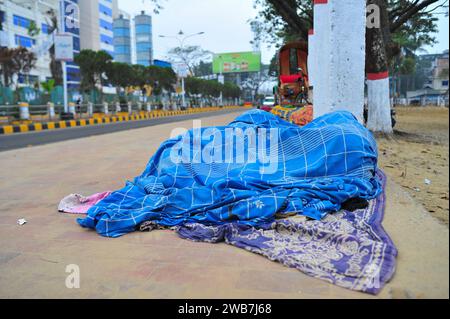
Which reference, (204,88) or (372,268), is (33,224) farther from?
(204,88)

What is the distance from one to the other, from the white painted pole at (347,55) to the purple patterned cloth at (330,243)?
194 cm

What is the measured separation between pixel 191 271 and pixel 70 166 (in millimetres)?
4737

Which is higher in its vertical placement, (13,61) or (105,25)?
(105,25)

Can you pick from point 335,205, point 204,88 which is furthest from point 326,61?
point 204,88

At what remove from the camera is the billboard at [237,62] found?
5244 cm

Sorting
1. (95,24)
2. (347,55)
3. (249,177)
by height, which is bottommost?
(249,177)

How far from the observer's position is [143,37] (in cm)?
8019

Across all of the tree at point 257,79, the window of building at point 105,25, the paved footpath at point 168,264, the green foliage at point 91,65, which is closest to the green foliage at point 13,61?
the green foliage at point 91,65

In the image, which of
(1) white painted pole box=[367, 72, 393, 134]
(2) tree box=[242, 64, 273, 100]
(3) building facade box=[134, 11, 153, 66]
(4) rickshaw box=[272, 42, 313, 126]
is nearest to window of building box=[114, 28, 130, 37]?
(3) building facade box=[134, 11, 153, 66]

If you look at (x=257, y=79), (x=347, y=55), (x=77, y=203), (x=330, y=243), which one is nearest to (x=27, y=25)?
(x=257, y=79)

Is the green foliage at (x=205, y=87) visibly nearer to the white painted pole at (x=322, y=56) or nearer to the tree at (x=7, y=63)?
the tree at (x=7, y=63)

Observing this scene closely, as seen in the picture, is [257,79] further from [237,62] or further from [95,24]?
[95,24]

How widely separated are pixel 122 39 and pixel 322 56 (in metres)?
80.5

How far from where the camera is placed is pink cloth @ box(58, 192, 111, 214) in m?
3.82
